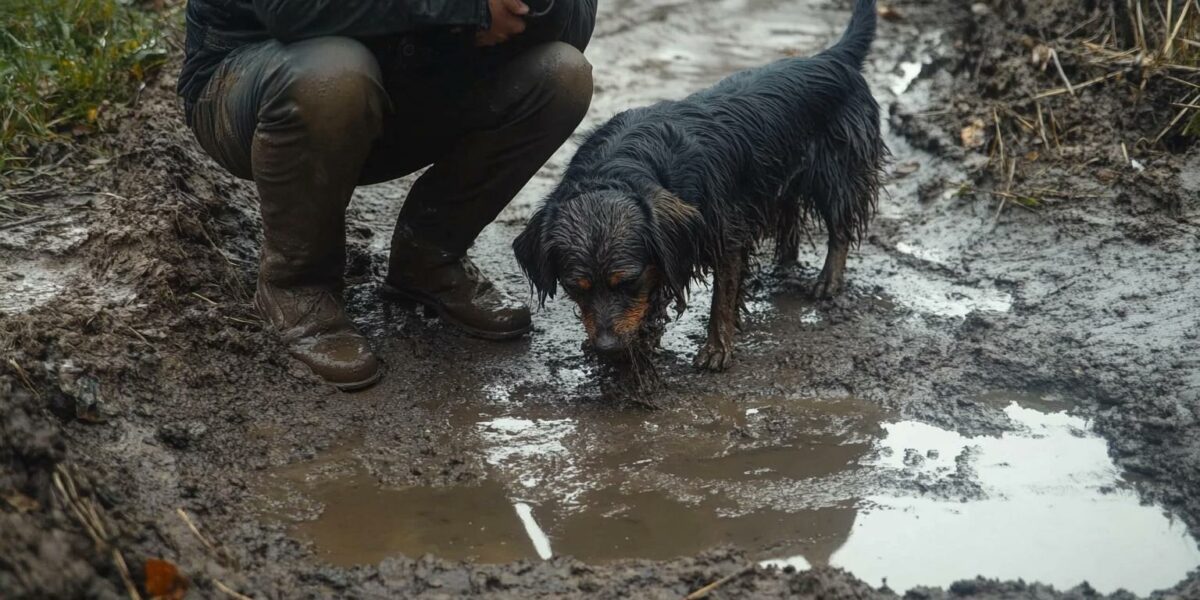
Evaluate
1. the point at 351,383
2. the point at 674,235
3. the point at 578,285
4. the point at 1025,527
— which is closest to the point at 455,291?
the point at 351,383

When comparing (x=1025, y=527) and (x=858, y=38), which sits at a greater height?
(x=858, y=38)

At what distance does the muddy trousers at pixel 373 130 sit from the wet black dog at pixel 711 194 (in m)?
0.28

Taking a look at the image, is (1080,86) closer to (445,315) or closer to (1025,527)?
(1025,527)

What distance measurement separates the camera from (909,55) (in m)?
6.95

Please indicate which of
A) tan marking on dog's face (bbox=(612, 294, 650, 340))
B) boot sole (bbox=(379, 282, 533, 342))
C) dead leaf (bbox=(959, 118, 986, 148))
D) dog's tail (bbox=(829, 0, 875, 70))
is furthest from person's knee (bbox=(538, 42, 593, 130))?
dead leaf (bbox=(959, 118, 986, 148))

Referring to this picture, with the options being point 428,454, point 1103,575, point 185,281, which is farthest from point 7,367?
point 1103,575

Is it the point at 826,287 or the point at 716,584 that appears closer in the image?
the point at 716,584

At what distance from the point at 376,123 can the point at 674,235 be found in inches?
40.8

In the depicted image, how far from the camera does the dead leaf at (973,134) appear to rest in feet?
18.5

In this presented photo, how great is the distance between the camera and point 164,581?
97.4 inches

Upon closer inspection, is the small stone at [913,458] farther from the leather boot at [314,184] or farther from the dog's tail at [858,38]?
the dog's tail at [858,38]

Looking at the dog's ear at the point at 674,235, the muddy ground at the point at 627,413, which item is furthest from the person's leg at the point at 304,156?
the dog's ear at the point at 674,235

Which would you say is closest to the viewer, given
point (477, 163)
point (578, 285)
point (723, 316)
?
point (578, 285)

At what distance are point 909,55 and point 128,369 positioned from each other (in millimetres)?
5082
